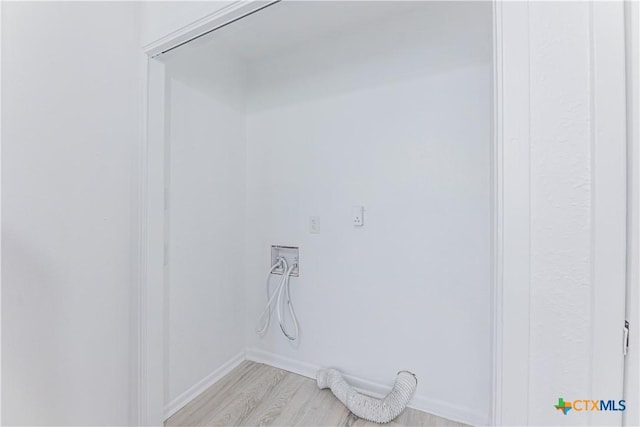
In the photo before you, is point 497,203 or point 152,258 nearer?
point 497,203

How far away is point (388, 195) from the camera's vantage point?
5.68 feet

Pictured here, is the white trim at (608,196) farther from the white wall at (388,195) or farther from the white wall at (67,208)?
the white wall at (67,208)

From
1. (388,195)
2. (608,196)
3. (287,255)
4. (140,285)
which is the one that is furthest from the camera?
(287,255)

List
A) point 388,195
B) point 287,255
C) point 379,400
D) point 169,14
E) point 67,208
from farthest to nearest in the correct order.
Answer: point 287,255, point 388,195, point 379,400, point 169,14, point 67,208

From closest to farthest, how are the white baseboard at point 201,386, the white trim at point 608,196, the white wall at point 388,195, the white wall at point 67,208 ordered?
the white trim at point 608,196 < the white wall at point 67,208 < the white wall at point 388,195 < the white baseboard at point 201,386

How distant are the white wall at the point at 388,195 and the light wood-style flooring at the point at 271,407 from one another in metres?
0.16

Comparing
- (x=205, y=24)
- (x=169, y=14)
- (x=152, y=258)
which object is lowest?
(x=152, y=258)

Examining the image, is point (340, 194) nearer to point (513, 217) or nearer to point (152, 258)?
point (152, 258)

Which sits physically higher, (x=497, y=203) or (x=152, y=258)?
(x=497, y=203)

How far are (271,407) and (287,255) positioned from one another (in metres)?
0.95

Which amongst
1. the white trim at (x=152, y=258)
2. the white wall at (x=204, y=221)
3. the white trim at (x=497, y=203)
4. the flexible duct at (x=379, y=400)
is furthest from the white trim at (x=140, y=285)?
the white trim at (x=497, y=203)

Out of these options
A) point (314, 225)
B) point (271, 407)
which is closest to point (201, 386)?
point (271, 407)

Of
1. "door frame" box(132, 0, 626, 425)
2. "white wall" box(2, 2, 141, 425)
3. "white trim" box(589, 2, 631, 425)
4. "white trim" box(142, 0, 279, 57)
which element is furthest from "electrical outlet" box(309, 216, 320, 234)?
"white trim" box(589, 2, 631, 425)

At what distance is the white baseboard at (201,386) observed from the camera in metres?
1.65
